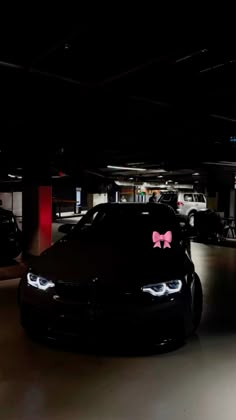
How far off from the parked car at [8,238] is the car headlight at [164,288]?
4.50 meters

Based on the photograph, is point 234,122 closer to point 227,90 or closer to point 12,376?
point 227,90

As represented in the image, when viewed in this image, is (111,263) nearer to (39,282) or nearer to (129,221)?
(39,282)

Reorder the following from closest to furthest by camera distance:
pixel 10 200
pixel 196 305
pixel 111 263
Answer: pixel 111 263 → pixel 196 305 → pixel 10 200

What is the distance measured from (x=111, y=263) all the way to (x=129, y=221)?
1081 millimetres

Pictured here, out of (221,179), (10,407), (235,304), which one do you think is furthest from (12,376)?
(221,179)

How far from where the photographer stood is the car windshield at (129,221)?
Result: 4.18 m

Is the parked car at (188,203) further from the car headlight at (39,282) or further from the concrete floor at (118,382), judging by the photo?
the car headlight at (39,282)

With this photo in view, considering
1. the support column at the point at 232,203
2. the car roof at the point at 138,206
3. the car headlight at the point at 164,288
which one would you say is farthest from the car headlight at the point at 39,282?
the support column at the point at 232,203

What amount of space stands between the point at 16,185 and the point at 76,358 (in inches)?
943

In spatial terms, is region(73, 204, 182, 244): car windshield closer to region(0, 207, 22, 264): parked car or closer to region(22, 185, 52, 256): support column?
region(0, 207, 22, 264): parked car

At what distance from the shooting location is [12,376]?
9.45ft

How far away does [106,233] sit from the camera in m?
4.24

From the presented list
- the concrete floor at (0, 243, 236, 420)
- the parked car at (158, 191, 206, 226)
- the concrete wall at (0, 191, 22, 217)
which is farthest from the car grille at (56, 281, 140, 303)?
the concrete wall at (0, 191, 22, 217)

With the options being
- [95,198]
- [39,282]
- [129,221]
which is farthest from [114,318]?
[95,198]
